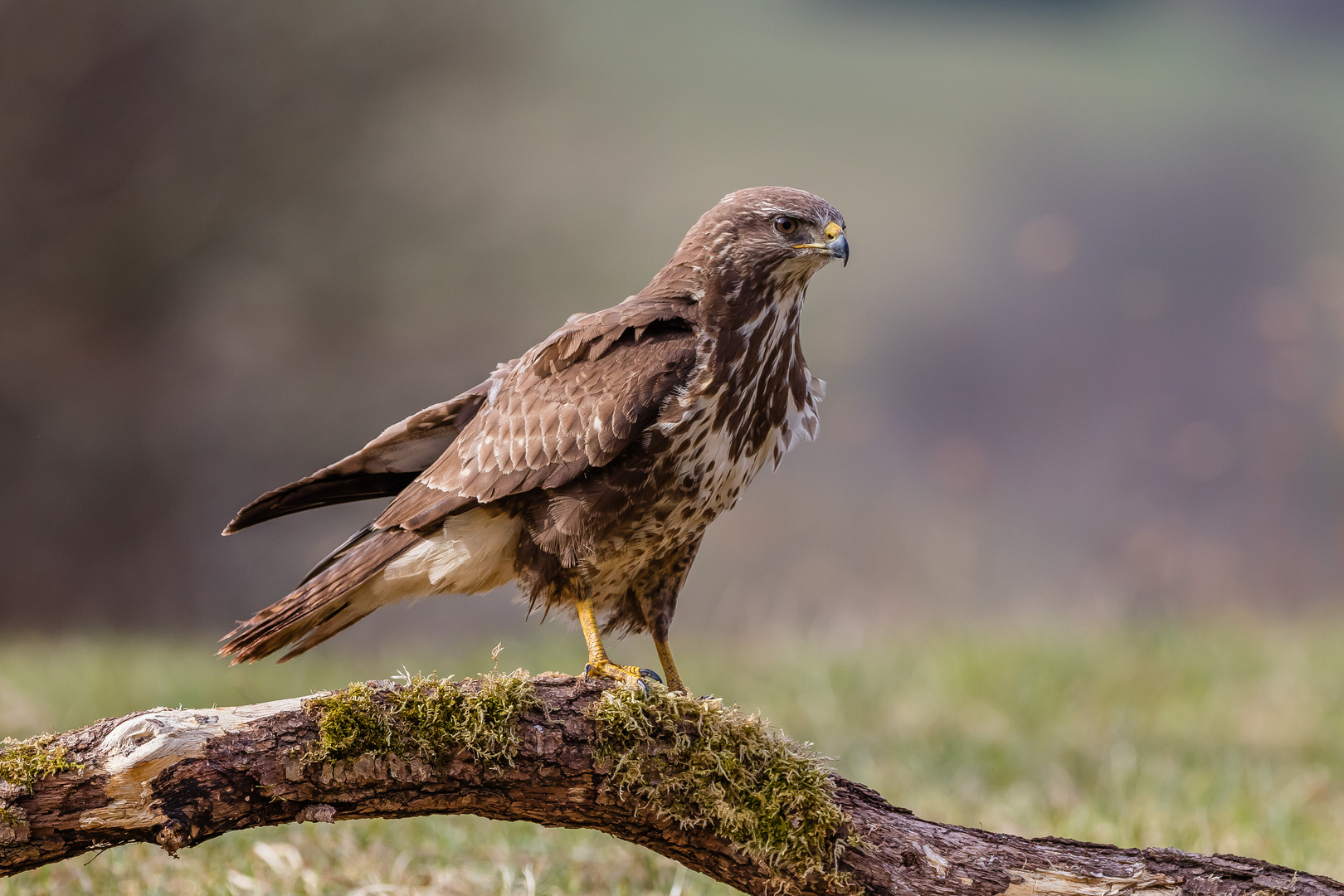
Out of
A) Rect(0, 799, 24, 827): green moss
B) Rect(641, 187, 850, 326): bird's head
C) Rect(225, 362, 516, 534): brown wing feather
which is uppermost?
Rect(641, 187, 850, 326): bird's head

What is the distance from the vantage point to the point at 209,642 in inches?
307

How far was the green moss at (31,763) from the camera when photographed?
216cm

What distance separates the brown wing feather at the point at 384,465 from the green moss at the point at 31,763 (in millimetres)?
1272

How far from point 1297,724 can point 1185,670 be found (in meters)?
0.76

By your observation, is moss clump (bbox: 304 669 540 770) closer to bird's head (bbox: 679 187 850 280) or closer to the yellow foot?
the yellow foot

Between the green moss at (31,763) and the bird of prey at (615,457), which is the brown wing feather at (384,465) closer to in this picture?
the bird of prey at (615,457)

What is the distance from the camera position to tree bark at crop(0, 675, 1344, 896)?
7.09 feet

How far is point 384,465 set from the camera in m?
3.56

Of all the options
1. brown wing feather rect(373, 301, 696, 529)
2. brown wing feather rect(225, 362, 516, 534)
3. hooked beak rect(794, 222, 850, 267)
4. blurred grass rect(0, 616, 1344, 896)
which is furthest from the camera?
blurred grass rect(0, 616, 1344, 896)

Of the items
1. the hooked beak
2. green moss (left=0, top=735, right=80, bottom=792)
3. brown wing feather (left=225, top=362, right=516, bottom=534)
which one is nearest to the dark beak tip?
the hooked beak

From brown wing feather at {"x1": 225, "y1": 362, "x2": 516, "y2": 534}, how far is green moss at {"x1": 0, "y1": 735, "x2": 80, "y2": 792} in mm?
1272

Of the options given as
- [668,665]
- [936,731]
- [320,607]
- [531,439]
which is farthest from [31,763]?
[936,731]

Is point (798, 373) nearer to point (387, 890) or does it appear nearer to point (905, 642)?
point (387, 890)

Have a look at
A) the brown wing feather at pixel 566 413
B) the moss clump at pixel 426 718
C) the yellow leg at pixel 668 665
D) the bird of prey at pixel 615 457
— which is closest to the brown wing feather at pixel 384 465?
the bird of prey at pixel 615 457
